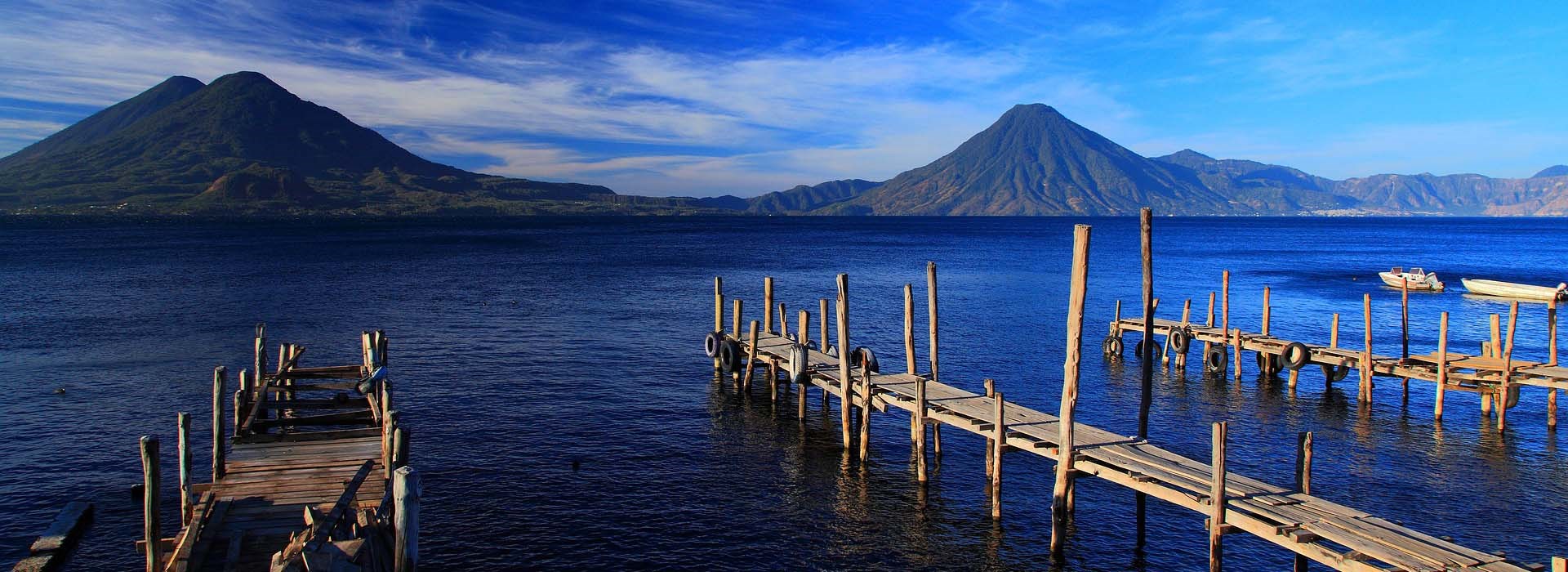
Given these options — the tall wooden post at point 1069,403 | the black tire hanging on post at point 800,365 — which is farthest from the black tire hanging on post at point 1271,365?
the tall wooden post at point 1069,403

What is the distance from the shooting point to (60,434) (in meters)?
25.8

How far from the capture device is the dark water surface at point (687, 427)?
19438 mm

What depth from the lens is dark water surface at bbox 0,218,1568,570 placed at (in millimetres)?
19438

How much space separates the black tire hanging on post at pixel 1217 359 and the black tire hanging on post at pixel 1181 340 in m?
0.96

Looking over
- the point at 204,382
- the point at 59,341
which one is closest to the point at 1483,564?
the point at 204,382

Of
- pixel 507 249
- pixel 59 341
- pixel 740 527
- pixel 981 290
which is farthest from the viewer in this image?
pixel 507 249

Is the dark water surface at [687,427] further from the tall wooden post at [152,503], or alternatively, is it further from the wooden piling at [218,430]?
the tall wooden post at [152,503]

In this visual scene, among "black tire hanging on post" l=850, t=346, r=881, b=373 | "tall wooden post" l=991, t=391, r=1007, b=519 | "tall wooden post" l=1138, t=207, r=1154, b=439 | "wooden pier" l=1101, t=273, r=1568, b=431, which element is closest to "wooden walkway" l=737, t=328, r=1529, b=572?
"tall wooden post" l=991, t=391, r=1007, b=519

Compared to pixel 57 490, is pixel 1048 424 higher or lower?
higher

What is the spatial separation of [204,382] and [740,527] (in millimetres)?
24822

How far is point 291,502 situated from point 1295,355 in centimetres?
3404

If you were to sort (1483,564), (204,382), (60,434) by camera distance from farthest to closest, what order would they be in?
(204,382), (60,434), (1483,564)

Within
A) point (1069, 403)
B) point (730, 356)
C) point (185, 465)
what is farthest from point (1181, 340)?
point (185, 465)

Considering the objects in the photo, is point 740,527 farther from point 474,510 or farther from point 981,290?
point 981,290
